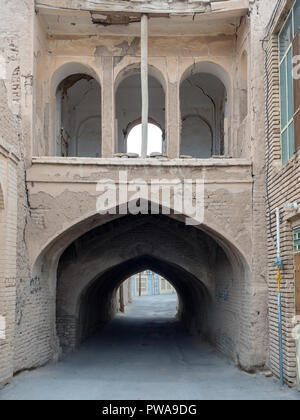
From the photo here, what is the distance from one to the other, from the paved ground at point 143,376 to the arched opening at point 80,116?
212 inches

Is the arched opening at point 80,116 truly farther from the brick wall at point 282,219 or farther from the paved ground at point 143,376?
the brick wall at point 282,219

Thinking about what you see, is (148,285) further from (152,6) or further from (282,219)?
(282,219)

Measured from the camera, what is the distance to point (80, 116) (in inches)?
596

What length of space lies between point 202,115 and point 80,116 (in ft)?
12.1

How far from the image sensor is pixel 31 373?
28.7 ft

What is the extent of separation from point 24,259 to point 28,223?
0.70 metres

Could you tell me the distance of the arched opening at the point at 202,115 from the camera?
46.2 feet

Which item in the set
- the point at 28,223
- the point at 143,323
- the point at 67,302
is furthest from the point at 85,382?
the point at 143,323

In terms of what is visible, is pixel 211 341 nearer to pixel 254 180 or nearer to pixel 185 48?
pixel 254 180

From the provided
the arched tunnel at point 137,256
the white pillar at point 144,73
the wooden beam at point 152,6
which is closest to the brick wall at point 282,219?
the wooden beam at point 152,6

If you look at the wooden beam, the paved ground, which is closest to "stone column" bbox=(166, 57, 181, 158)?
the wooden beam

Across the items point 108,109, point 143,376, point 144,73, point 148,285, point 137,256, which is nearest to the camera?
point 143,376

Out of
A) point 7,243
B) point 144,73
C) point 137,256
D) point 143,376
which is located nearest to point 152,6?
point 144,73

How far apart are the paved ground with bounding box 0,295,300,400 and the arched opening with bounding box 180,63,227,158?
567cm
